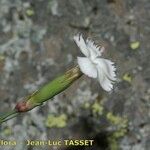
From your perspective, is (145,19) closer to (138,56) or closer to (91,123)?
(138,56)

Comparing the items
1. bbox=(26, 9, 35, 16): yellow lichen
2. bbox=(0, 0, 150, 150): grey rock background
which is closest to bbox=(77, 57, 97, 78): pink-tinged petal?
bbox=(0, 0, 150, 150): grey rock background

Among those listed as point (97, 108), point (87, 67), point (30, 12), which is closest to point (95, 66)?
point (87, 67)

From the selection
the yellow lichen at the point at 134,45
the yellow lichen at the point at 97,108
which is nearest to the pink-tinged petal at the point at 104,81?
the yellow lichen at the point at 97,108

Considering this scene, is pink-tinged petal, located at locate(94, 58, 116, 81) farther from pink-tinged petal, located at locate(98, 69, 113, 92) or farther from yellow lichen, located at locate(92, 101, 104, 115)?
yellow lichen, located at locate(92, 101, 104, 115)

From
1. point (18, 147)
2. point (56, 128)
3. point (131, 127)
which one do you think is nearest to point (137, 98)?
point (131, 127)

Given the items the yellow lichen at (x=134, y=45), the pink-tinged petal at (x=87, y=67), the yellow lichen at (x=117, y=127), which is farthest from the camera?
the yellow lichen at (x=134, y=45)

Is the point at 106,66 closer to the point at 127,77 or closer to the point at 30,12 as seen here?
the point at 127,77

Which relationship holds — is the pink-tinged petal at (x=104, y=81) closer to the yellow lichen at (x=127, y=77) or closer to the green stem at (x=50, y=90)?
the green stem at (x=50, y=90)
